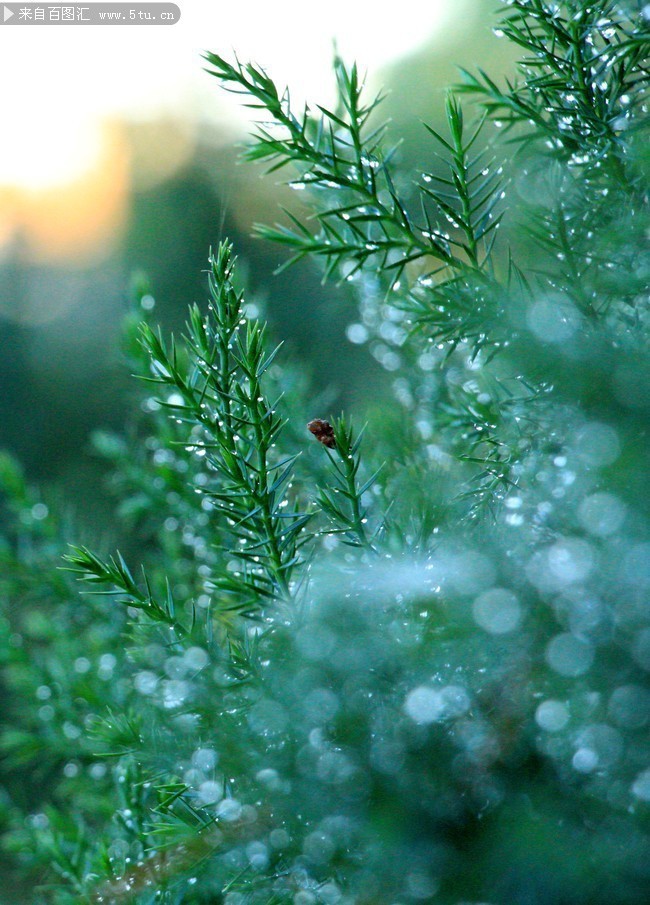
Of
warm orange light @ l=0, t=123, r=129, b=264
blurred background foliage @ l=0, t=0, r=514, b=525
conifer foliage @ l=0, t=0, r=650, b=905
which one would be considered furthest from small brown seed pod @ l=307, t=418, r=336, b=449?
warm orange light @ l=0, t=123, r=129, b=264

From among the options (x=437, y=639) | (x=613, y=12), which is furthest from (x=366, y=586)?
(x=613, y=12)

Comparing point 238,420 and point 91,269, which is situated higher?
point 238,420

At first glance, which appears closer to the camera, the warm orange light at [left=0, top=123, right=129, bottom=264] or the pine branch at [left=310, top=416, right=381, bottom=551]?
the pine branch at [left=310, top=416, right=381, bottom=551]

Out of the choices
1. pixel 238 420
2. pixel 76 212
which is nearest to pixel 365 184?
pixel 238 420

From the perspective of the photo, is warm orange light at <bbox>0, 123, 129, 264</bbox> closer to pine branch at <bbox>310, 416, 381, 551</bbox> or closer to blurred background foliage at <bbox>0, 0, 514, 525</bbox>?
blurred background foliage at <bbox>0, 0, 514, 525</bbox>

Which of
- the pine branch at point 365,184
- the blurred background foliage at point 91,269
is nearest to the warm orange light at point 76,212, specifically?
the blurred background foliage at point 91,269

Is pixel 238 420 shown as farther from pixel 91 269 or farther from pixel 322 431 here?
pixel 91 269

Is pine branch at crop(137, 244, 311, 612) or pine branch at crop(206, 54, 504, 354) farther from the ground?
pine branch at crop(206, 54, 504, 354)

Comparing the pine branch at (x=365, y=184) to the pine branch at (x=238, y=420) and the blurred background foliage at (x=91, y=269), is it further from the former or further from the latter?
the blurred background foliage at (x=91, y=269)
